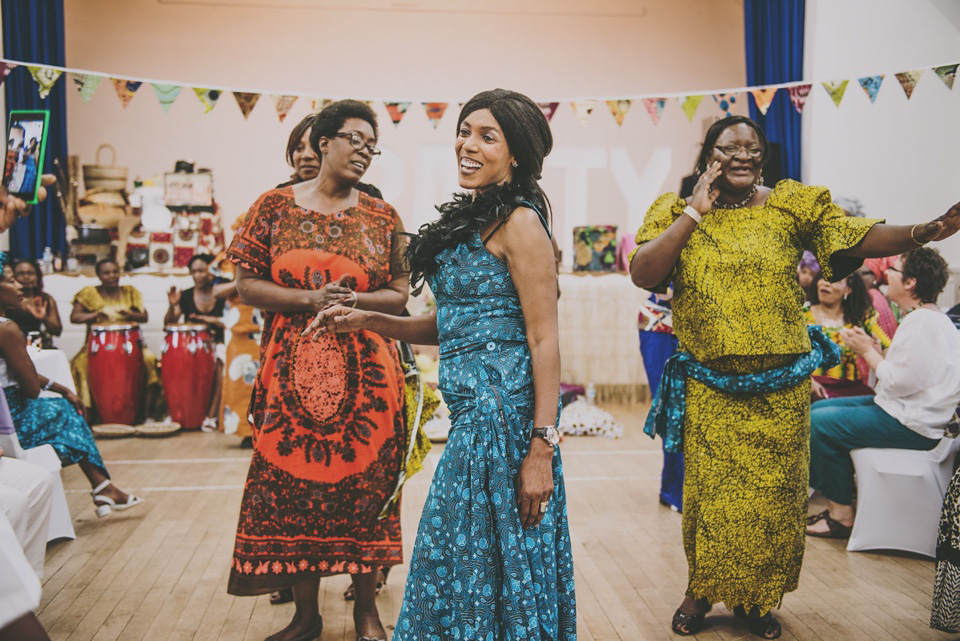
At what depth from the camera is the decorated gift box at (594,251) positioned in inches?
311

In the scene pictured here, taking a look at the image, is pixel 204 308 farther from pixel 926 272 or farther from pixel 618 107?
pixel 926 272

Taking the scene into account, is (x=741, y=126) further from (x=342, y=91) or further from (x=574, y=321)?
(x=342, y=91)

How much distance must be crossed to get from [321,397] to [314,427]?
91 millimetres

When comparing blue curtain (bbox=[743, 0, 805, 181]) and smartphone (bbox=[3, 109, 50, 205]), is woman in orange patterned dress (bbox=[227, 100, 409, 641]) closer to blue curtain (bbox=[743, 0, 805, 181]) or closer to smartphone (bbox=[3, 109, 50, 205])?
smartphone (bbox=[3, 109, 50, 205])

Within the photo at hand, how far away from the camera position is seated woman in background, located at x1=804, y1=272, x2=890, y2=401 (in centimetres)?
422

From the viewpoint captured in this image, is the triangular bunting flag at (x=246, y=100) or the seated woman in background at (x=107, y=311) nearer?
the triangular bunting flag at (x=246, y=100)

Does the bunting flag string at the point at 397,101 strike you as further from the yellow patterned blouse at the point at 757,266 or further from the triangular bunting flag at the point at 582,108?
the yellow patterned blouse at the point at 757,266

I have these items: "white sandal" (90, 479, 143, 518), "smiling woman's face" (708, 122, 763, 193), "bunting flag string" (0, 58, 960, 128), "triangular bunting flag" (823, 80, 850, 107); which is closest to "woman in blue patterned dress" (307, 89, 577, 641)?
"smiling woman's face" (708, 122, 763, 193)

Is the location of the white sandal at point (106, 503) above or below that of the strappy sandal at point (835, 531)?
above

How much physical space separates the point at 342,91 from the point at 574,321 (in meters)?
3.53

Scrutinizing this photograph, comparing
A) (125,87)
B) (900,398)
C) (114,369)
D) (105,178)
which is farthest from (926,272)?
(105,178)

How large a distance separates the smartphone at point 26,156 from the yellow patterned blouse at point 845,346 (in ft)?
11.2

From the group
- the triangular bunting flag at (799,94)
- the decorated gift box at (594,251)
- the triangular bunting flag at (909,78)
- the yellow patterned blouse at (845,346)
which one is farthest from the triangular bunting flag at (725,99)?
the yellow patterned blouse at (845,346)

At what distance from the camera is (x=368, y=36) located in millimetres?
8953
